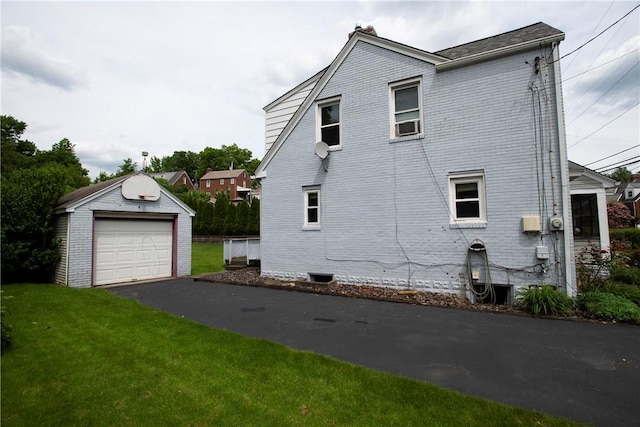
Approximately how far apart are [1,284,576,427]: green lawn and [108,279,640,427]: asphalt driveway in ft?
1.43

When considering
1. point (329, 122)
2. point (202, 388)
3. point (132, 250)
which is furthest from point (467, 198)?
point (132, 250)

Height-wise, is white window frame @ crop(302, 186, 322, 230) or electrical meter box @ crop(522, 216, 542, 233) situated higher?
white window frame @ crop(302, 186, 322, 230)

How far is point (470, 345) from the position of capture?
489cm

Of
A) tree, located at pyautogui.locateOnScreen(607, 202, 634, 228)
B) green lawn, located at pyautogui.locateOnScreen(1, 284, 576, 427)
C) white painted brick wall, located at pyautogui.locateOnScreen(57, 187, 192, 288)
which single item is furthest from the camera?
tree, located at pyautogui.locateOnScreen(607, 202, 634, 228)

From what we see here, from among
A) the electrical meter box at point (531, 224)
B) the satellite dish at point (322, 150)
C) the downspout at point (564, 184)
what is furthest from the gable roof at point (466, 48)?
the electrical meter box at point (531, 224)

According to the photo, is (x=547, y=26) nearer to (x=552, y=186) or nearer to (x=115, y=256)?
(x=552, y=186)

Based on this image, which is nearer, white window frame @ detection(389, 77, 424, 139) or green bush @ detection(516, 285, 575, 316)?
green bush @ detection(516, 285, 575, 316)

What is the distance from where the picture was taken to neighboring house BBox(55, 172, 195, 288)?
1035 centimetres

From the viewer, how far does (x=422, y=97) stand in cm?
903

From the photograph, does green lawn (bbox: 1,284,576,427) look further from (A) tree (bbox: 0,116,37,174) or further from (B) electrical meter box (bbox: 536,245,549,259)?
(A) tree (bbox: 0,116,37,174)

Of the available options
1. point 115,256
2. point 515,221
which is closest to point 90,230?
point 115,256

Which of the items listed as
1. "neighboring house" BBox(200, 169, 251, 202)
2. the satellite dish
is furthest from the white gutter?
"neighboring house" BBox(200, 169, 251, 202)

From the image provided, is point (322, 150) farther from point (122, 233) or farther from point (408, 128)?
point (122, 233)

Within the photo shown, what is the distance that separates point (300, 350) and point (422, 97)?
7777mm
